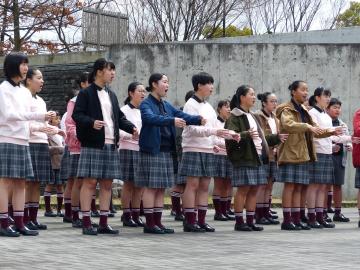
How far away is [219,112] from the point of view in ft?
49.1

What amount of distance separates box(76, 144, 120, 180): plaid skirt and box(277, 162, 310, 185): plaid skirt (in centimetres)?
257

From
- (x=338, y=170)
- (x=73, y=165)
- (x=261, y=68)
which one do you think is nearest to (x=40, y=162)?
(x=73, y=165)

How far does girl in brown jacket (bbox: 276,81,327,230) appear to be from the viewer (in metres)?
12.4

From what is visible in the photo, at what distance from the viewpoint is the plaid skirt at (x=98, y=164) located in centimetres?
1103

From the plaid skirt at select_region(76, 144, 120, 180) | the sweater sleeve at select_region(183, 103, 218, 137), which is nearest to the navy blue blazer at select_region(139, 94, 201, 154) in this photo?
the sweater sleeve at select_region(183, 103, 218, 137)

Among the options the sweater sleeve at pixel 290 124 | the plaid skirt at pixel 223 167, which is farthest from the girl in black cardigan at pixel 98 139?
the plaid skirt at pixel 223 167

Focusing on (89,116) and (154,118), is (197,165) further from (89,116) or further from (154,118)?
(89,116)

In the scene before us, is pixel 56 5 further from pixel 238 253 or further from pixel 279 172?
pixel 238 253

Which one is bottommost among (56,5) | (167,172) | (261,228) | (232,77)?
(261,228)

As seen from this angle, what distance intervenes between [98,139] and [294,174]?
2.99 meters

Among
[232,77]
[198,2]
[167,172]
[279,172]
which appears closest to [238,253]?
[167,172]

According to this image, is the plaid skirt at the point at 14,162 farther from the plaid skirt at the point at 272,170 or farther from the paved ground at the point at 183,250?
the plaid skirt at the point at 272,170

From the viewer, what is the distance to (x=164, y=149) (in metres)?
11.7

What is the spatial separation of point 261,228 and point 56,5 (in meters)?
22.5
